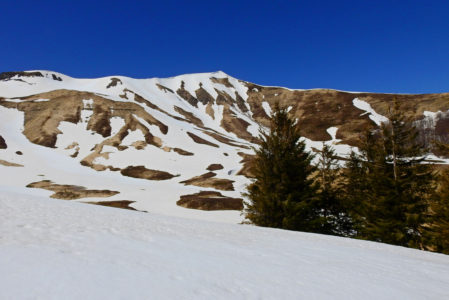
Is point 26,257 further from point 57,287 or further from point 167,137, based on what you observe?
point 167,137

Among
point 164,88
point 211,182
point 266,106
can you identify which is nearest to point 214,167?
point 211,182

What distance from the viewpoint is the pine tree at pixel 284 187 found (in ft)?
60.8

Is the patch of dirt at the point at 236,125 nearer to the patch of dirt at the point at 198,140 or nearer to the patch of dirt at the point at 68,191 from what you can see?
the patch of dirt at the point at 198,140

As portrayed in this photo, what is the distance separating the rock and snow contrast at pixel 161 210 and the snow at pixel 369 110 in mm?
905

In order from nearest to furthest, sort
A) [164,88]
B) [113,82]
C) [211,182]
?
[211,182], [113,82], [164,88]

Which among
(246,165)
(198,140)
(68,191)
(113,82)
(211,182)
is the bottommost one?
(68,191)

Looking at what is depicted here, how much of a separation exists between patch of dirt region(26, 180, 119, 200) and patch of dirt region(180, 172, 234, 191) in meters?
15.5

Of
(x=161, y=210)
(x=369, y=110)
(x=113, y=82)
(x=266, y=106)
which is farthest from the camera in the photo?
(x=113, y=82)

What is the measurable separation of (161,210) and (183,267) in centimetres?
3208

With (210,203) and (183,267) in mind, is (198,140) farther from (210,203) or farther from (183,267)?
(183,267)

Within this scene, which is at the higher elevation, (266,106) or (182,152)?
(266,106)

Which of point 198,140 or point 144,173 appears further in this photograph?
point 198,140

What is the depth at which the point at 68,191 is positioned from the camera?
46.0 meters

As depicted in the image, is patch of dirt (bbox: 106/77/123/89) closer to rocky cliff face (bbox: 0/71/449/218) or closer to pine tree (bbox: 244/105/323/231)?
rocky cliff face (bbox: 0/71/449/218)
